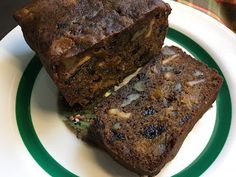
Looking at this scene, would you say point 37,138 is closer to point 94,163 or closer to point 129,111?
point 94,163

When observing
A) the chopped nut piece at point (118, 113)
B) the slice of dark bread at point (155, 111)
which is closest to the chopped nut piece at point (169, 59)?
the slice of dark bread at point (155, 111)

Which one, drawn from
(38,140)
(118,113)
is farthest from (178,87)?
(38,140)

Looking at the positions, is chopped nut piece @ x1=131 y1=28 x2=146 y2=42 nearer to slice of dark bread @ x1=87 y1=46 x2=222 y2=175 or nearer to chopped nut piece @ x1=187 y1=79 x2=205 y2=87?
slice of dark bread @ x1=87 y1=46 x2=222 y2=175

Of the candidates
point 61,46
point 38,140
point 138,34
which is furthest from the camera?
point 138,34

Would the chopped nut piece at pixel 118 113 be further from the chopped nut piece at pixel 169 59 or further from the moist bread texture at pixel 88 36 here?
the chopped nut piece at pixel 169 59

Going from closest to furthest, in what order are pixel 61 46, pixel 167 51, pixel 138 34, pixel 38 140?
pixel 61 46 → pixel 38 140 → pixel 138 34 → pixel 167 51

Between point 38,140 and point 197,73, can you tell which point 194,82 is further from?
point 38,140
